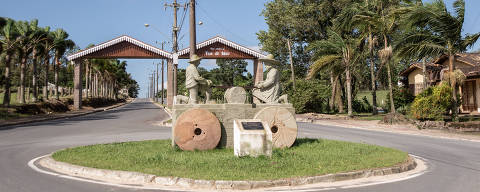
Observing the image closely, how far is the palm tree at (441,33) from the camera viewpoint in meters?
19.1

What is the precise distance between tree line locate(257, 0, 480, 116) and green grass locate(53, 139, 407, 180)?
1201 centimetres

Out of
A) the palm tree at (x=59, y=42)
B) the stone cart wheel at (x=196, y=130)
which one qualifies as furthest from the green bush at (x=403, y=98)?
the palm tree at (x=59, y=42)

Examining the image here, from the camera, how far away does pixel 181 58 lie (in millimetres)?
36844

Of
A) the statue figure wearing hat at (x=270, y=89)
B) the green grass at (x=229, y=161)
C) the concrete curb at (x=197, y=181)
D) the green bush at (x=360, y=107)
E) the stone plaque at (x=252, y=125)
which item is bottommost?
the concrete curb at (x=197, y=181)

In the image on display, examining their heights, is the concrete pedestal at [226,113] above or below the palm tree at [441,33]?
below

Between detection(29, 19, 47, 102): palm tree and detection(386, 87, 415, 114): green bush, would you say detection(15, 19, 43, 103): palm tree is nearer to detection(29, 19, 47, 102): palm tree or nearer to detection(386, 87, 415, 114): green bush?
detection(29, 19, 47, 102): palm tree

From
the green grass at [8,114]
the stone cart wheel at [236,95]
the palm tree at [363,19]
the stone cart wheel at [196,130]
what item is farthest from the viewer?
the green grass at [8,114]

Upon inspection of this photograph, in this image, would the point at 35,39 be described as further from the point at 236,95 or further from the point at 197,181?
the point at 197,181

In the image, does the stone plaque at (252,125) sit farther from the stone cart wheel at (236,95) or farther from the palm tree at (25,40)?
the palm tree at (25,40)

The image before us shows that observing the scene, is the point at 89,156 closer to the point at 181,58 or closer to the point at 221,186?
the point at 221,186

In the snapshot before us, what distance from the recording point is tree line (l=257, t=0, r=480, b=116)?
1936 centimetres

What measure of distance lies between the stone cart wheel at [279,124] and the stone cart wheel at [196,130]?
49.1 inches

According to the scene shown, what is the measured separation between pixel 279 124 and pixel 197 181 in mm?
4376

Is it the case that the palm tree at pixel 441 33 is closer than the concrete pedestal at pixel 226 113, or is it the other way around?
the concrete pedestal at pixel 226 113
